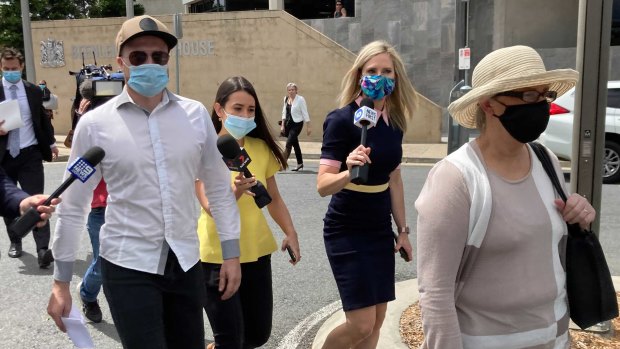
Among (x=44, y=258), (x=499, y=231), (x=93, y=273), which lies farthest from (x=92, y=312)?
(x=499, y=231)

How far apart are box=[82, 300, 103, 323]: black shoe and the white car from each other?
848 centimetres

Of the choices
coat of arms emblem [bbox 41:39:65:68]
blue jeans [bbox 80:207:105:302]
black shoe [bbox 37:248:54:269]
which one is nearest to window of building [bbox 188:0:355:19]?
coat of arms emblem [bbox 41:39:65:68]

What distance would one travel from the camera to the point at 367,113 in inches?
117

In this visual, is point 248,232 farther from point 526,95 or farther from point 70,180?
point 526,95

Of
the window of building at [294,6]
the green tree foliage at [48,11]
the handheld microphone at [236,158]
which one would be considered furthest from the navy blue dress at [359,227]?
the green tree foliage at [48,11]

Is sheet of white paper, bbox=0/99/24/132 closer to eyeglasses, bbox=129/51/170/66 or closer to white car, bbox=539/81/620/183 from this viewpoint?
eyeglasses, bbox=129/51/170/66

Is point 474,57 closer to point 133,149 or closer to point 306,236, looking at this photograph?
point 306,236

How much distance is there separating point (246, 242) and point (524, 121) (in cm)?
169

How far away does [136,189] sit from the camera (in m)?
2.58

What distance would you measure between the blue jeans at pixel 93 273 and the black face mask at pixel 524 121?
3226 millimetres

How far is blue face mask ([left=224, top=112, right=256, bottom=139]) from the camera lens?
3354mm

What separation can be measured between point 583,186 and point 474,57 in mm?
18454

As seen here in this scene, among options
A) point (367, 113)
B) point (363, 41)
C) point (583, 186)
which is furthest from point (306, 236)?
point (363, 41)

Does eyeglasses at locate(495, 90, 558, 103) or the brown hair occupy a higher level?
eyeglasses at locate(495, 90, 558, 103)
